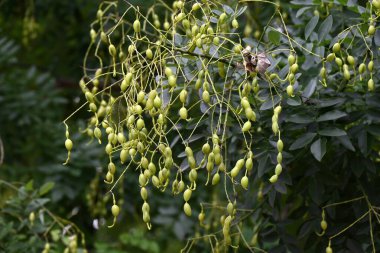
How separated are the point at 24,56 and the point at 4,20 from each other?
350 millimetres

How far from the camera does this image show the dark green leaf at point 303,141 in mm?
1889

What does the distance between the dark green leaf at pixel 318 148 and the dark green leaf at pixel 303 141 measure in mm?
16

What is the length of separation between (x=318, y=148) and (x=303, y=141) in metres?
0.05

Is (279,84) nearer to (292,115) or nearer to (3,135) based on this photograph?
(292,115)

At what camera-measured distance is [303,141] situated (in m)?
1.90

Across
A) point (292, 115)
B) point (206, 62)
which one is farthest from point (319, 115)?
point (206, 62)

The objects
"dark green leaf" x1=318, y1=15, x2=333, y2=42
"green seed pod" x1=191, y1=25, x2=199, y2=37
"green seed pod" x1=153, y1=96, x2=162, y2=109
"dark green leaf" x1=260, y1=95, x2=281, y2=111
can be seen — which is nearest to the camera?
"green seed pod" x1=153, y1=96, x2=162, y2=109

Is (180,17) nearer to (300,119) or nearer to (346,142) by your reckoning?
(300,119)

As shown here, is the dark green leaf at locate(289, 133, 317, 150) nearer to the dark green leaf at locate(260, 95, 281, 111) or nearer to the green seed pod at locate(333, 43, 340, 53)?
the dark green leaf at locate(260, 95, 281, 111)

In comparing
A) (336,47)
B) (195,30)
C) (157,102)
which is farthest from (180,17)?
(336,47)

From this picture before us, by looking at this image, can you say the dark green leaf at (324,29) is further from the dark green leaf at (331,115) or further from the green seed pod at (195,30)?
the green seed pod at (195,30)

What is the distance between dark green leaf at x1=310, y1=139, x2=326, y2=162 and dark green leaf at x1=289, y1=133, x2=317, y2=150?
2 centimetres

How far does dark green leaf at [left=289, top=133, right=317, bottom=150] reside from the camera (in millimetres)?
1889

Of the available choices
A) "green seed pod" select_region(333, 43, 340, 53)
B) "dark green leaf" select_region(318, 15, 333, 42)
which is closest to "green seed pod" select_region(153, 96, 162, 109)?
"green seed pod" select_region(333, 43, 340, 53)
